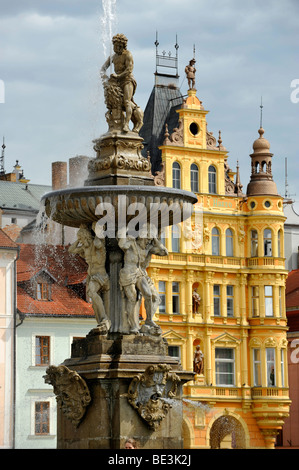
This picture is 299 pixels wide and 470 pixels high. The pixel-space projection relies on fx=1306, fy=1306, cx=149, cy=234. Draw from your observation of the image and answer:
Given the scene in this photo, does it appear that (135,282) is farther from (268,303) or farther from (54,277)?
(268,303)

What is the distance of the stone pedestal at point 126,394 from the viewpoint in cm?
2312

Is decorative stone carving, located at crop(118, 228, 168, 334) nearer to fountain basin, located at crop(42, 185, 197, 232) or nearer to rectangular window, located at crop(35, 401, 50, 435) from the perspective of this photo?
fountain basin, located at crop(42, 185, 197, 232)

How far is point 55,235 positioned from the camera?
62.2m

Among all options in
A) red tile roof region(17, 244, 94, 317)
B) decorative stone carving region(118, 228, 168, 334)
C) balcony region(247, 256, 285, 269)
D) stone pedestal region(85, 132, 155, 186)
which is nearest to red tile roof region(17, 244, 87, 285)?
red tile roof region(17, 244, 94, 317)

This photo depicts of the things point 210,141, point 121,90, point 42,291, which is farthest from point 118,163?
point 210,141

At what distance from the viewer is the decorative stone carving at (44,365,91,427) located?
2341cm

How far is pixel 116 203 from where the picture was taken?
23.8 meters

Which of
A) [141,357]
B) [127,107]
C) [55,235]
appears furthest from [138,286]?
[55,235]

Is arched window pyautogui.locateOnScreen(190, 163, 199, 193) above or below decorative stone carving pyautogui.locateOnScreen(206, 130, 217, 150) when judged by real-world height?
below

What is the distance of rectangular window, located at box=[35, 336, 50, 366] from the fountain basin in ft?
111

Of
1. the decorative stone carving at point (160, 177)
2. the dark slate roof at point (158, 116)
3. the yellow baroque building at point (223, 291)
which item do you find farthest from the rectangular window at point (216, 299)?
the dark slate roof at point (158, 116)

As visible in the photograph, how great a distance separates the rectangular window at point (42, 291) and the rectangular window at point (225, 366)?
10.8 metres
